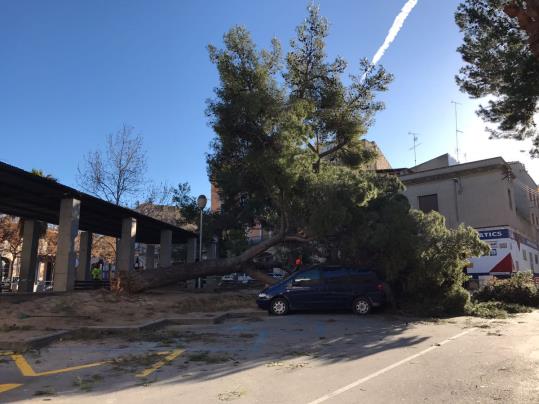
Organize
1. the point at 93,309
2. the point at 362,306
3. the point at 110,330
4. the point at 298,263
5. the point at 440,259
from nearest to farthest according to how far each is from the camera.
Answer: the point at 110,330 → the point at 93,309 → the point at 362,306 → the point at 440,259 → the point at 298,263

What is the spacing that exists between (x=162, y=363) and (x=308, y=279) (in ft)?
30.6

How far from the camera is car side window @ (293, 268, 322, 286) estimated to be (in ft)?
56.7

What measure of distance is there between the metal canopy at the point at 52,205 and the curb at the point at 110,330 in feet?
21.2

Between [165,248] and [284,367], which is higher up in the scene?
[165,248]

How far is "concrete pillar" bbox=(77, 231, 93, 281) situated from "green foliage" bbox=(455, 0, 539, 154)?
22.7m

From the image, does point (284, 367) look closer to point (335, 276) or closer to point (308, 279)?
point (308, 279)

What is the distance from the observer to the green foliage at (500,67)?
46.1 ft

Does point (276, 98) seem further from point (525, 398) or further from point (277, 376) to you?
point (525, 398)

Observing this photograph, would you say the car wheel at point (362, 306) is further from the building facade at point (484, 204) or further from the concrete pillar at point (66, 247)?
the building facade at point (484, 204)

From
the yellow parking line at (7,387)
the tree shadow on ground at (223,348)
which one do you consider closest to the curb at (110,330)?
the tree shadow on ground at (223,348)

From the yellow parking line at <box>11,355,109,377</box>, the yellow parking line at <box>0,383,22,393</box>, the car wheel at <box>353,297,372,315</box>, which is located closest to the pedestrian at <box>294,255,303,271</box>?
the car wheel at <box>353,297,372,315</box>

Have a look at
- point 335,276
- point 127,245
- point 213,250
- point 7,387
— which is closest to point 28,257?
point 127,245

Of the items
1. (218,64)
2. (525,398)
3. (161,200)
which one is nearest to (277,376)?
(525,398)

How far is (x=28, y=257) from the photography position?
2542 cm
